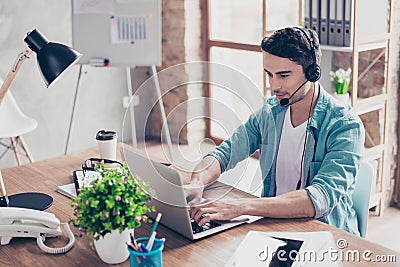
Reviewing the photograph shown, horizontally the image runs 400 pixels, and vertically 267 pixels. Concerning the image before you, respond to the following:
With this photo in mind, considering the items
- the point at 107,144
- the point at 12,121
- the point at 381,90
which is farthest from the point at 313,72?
the point at 12,121

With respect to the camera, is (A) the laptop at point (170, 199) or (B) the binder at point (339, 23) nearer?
(A) the laptop at point (170, 199)

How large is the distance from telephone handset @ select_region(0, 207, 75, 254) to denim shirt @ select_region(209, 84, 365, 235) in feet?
2.10

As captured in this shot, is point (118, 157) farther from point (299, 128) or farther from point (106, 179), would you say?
point (106, 179)

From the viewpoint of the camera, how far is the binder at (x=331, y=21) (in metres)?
3.22

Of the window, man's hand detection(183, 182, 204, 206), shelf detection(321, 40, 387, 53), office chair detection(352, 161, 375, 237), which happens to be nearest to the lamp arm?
man's hand detection(183, 182, 204, 206)

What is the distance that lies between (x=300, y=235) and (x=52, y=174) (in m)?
1.00

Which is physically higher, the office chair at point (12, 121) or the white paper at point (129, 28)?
the white paper at point (129, 28)

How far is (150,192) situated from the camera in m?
1.59

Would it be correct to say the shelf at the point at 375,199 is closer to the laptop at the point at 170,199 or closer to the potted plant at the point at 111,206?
the laptop at the point at 170,199

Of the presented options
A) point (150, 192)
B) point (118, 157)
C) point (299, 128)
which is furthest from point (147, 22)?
point (150, 192)

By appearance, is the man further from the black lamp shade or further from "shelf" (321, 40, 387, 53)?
"shelf" (321, 40, 387, 53)

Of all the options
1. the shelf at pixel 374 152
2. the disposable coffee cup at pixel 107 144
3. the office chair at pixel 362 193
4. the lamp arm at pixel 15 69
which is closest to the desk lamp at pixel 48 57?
the lamp arm at pixel 15 69

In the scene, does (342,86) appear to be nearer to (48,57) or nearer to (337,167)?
(337,167)

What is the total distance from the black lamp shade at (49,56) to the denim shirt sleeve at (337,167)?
2.60 ft
